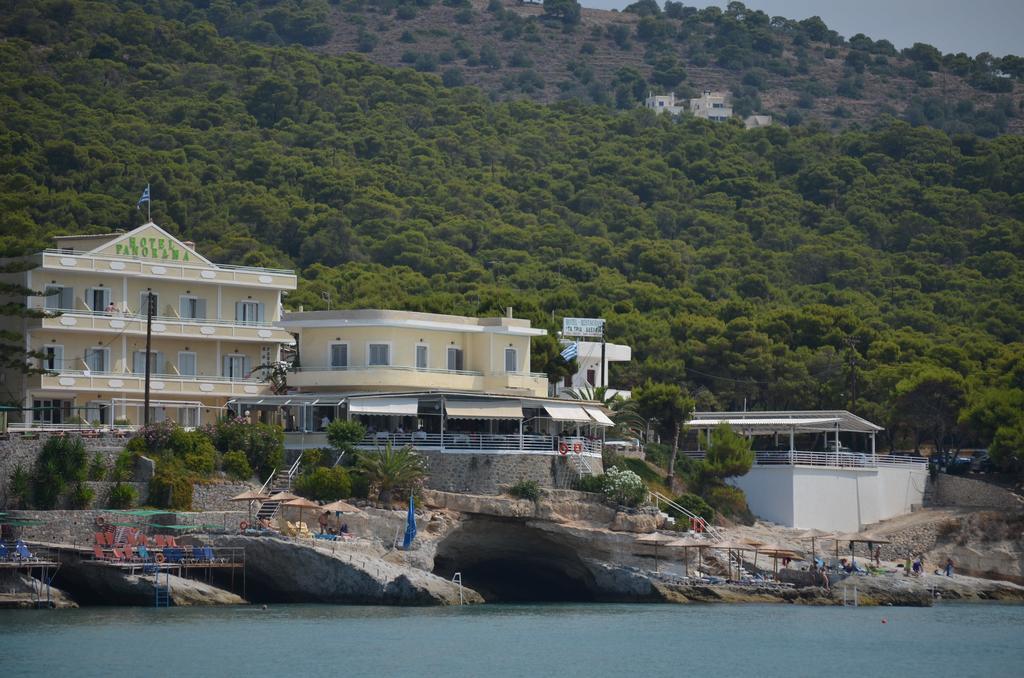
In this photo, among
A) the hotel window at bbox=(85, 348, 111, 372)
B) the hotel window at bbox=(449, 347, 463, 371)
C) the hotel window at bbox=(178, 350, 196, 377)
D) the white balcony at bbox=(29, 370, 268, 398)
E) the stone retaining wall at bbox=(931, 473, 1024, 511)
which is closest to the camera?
the white balcony at bbox=(29, 370, 268, 398)

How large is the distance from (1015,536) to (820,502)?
8131mm

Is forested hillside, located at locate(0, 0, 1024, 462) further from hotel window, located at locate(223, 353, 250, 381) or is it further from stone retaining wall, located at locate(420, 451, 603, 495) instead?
stone retaining wall, located at locate(420, 451, 603, 495)

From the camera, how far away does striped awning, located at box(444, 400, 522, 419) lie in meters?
60.5

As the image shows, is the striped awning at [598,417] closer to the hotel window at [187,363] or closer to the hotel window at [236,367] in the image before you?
the hotel window at [236,367]

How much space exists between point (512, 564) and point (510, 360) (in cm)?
885

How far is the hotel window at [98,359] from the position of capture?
6375 cm

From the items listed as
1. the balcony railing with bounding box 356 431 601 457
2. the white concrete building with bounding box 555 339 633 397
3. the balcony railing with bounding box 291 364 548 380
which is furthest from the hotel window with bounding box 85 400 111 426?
the white concrete building with bounding box 555 339 633 397

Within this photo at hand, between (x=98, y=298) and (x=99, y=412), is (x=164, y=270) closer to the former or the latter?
(x=98, y=298)

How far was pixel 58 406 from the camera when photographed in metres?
62.6

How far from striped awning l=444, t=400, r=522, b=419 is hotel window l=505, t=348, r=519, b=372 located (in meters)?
5.17

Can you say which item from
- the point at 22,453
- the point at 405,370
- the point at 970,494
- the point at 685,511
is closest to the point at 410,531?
the point at 405,370

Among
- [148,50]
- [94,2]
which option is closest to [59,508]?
[148,50]

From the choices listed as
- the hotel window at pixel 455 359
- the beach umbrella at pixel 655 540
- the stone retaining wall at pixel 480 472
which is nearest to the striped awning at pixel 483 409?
the stone retaining wall at pixel 480 472

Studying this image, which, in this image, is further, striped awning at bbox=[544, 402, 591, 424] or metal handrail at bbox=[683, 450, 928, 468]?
metal handrail at bbox=[683, 450, 928, 468]
